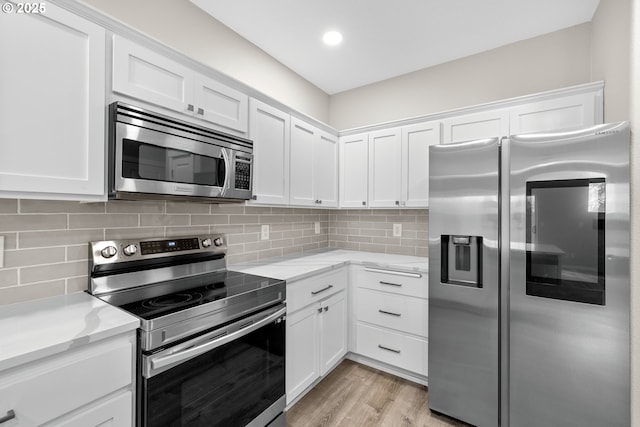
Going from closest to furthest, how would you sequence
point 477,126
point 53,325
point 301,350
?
point 53,325 → point 301,350 → point 477,126

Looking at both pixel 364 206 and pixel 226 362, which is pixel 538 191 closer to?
pixel 364 206

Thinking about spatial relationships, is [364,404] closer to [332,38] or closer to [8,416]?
[8,416]

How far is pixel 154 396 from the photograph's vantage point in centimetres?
118

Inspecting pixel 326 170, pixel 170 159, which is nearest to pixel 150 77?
pixel 170 159

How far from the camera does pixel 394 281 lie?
2.43 m

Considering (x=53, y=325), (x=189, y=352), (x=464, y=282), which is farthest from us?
(x=464, y=282)

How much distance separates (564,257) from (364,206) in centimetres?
163

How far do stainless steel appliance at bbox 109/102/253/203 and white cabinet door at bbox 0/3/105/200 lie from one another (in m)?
0.07

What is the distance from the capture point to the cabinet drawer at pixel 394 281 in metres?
2.30

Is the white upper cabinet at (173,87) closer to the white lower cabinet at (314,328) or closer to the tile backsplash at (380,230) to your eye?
the white lower cabinet at (314,328)

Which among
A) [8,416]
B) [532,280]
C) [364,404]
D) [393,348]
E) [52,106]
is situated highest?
[52,106]

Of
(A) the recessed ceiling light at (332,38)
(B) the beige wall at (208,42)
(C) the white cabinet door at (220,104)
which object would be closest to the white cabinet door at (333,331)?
(C) the white cabinet door at (220,104)

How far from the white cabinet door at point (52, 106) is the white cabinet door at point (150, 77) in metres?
0.07

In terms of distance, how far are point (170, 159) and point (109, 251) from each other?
576 mm
